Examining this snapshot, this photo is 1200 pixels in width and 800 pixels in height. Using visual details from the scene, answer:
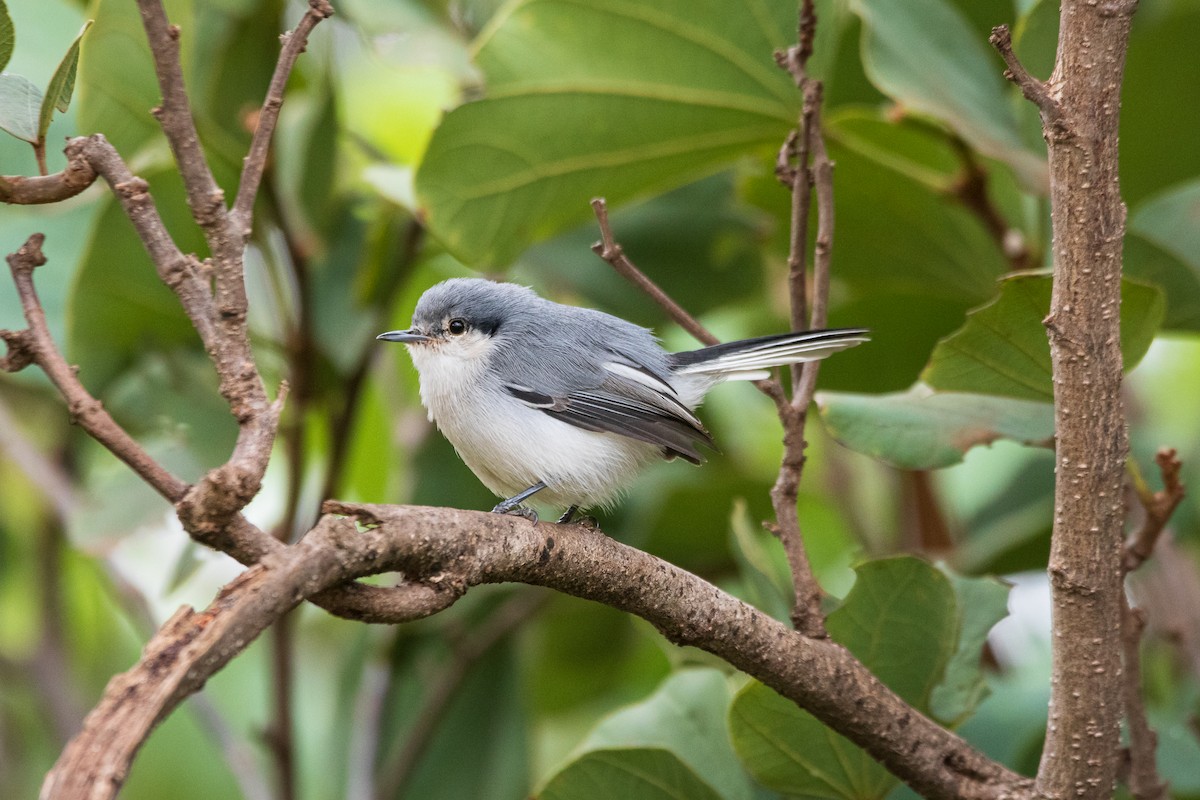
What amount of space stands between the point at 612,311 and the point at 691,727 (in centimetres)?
127

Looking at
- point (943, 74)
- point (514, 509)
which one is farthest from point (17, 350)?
point (943, 74)

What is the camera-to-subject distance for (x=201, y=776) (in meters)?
3.35

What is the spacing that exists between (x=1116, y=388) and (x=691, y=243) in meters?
1.65

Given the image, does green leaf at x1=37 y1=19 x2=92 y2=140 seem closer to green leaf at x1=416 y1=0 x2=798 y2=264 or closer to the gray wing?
green leaf at x1=416 y1=0 x2=798 y2=264

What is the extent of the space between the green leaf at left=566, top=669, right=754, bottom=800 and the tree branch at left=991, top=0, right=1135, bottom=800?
53cm

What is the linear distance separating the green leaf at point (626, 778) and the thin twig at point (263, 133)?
2.83 feet

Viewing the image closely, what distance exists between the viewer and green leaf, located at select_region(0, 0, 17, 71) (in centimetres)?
124

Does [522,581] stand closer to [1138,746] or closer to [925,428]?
[925,428]

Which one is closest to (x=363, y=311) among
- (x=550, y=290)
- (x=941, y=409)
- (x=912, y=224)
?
(x=550, y=290)

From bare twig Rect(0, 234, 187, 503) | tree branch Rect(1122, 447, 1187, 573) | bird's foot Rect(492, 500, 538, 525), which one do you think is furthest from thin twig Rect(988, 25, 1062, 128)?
bird's foot Rect(492, 500, 538, 525)

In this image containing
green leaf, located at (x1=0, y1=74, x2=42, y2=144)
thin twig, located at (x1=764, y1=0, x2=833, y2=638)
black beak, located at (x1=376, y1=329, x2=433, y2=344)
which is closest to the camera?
green leaf, located at (x1=0, y1=74, x2=42, y2=144)

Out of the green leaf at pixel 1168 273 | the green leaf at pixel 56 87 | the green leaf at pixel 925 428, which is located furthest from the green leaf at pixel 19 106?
the green leaf at pixel 1168 273

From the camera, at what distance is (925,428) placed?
1723mm

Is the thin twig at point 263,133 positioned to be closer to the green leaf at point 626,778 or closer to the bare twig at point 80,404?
the bare twig at point 80,404
